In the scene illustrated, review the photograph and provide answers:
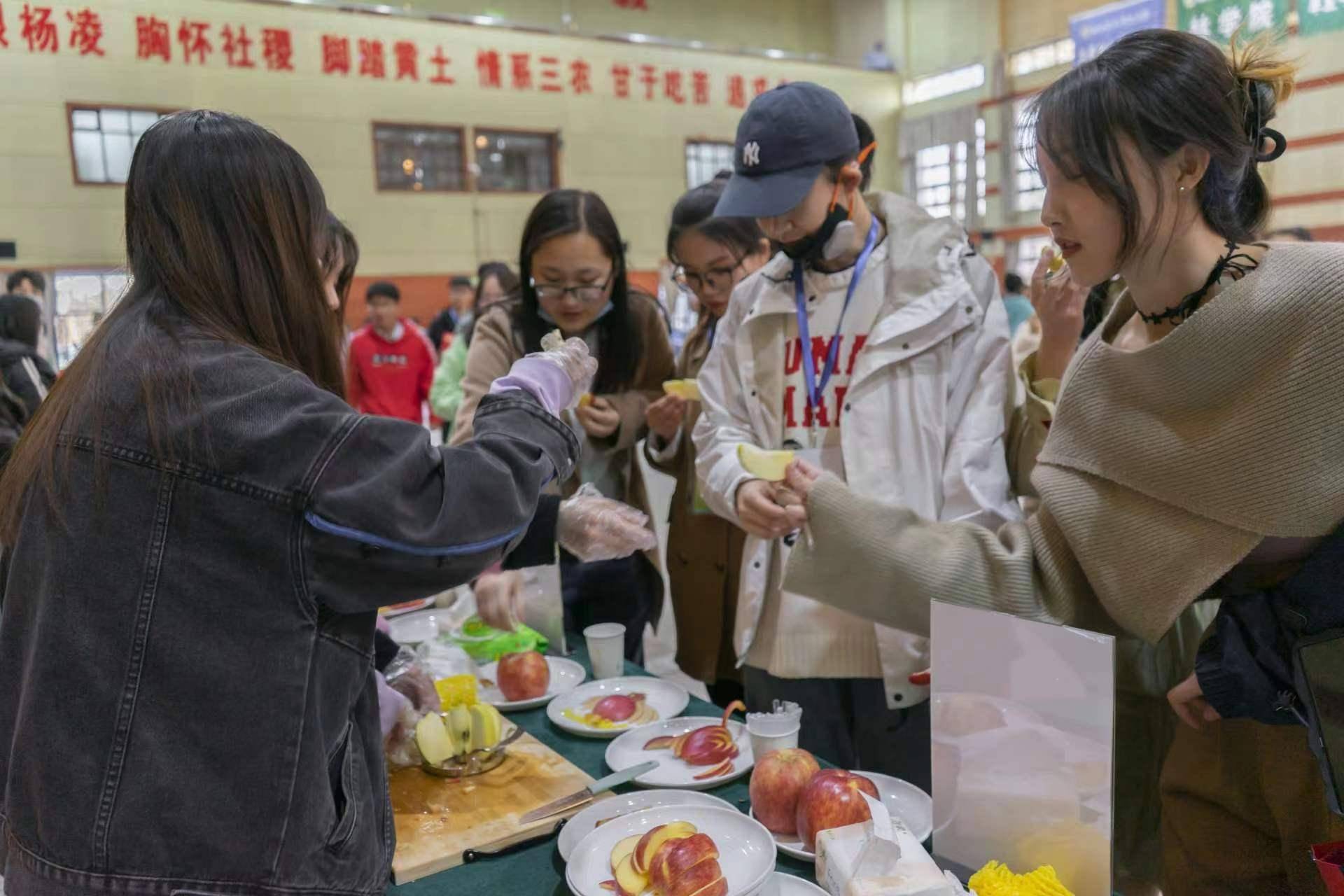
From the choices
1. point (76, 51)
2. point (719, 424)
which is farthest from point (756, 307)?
point (76, 51)

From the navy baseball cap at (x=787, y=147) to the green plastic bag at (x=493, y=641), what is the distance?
927mm

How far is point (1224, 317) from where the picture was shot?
1.08 meters

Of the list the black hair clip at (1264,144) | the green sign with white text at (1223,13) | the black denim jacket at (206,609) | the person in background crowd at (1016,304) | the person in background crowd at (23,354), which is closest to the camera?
the black denim jacket at (206,609)

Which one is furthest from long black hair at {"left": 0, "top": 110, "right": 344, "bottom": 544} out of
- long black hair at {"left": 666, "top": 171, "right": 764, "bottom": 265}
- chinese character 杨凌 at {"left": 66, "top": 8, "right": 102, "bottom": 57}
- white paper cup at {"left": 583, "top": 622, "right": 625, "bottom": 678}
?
chinese character 杨凌 at {"left": 66, "top": 8, "right": 102, "bottom": 57}

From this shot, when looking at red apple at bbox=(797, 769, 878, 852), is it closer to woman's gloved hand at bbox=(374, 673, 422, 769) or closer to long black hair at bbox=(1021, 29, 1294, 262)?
woman's gloved hand at bbox=(374, 673, 422, 769)

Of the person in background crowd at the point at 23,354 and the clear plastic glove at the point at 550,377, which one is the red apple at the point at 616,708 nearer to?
the clear plastic glove at the point at 550,377

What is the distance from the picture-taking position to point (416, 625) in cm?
222

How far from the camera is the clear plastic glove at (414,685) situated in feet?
5.03

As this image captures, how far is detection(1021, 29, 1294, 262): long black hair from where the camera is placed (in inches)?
43.2

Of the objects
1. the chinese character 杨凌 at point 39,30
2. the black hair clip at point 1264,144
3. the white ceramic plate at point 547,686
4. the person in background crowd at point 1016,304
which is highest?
the chinese character 杨凌 at point 39,30

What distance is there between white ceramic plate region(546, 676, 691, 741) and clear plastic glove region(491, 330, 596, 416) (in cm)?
63

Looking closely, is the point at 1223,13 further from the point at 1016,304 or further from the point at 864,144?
the point at 864,144

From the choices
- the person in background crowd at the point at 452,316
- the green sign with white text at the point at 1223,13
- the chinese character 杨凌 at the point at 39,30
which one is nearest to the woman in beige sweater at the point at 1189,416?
the chinese character 杨凌 at the point at 39,30

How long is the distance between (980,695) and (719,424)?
90cm
